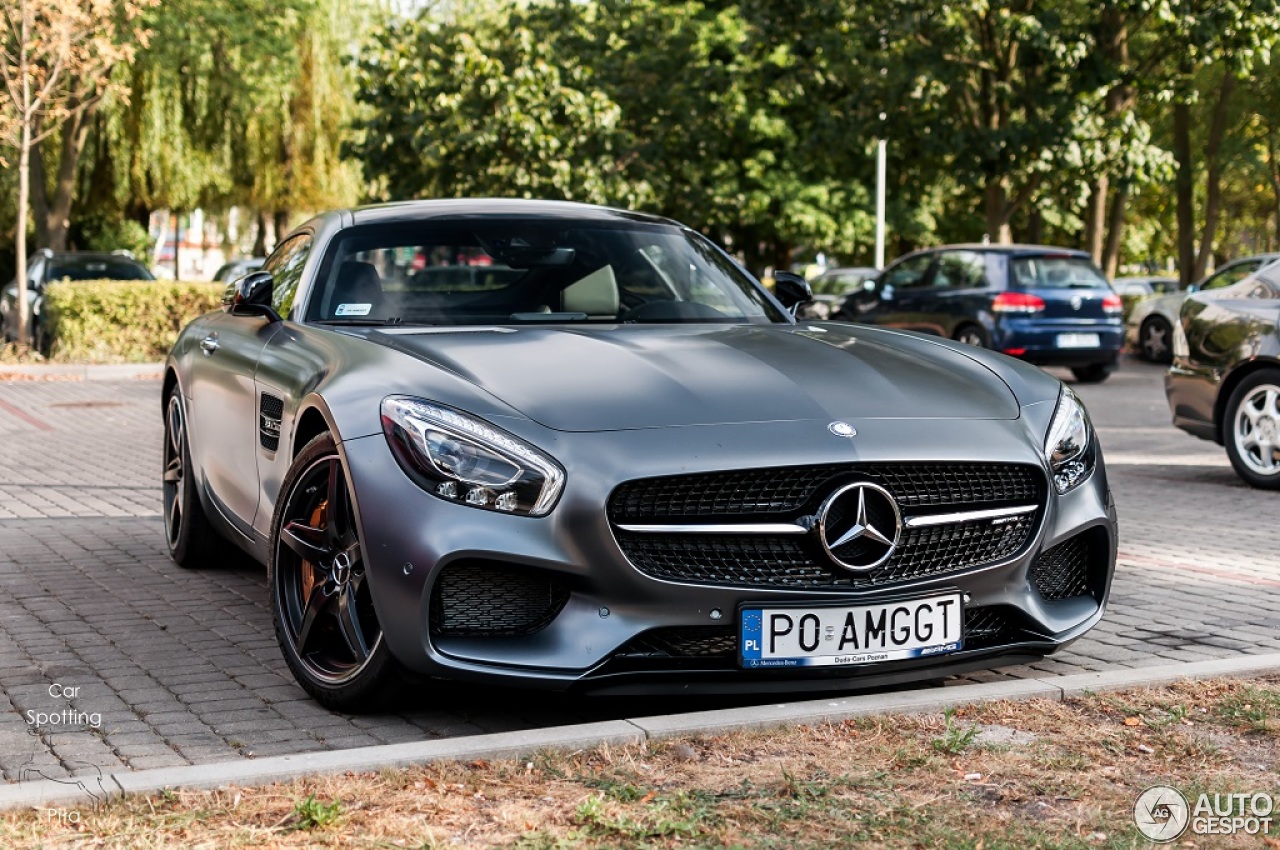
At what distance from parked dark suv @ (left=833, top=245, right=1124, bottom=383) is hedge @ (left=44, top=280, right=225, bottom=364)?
892 cm

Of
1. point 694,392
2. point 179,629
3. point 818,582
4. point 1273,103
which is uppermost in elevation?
point 1273,103

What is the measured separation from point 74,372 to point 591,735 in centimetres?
1744

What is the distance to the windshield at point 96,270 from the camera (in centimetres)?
2494

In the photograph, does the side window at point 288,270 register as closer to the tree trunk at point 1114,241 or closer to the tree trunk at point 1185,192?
the tree trunk at point 1114,241

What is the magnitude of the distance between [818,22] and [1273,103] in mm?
14967

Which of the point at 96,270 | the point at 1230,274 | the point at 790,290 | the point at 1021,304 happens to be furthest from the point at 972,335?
the point at 790,290

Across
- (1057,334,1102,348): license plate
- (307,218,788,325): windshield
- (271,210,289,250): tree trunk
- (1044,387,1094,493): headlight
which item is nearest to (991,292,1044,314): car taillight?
(1057,334,1102,348): license plate

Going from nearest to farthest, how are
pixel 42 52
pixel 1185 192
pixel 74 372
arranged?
1. pixel 74 372
2. pixel 42 52
3. pixel 1185 192

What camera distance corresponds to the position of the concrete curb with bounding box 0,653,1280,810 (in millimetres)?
3736

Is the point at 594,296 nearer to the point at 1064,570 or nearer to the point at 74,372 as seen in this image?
the point at 1064,570

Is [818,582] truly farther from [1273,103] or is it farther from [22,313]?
[1273,103]

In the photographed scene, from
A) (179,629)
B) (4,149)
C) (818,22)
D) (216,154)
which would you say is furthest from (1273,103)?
(179,629)

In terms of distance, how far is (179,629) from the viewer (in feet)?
19.7

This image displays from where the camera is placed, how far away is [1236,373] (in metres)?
10.4
